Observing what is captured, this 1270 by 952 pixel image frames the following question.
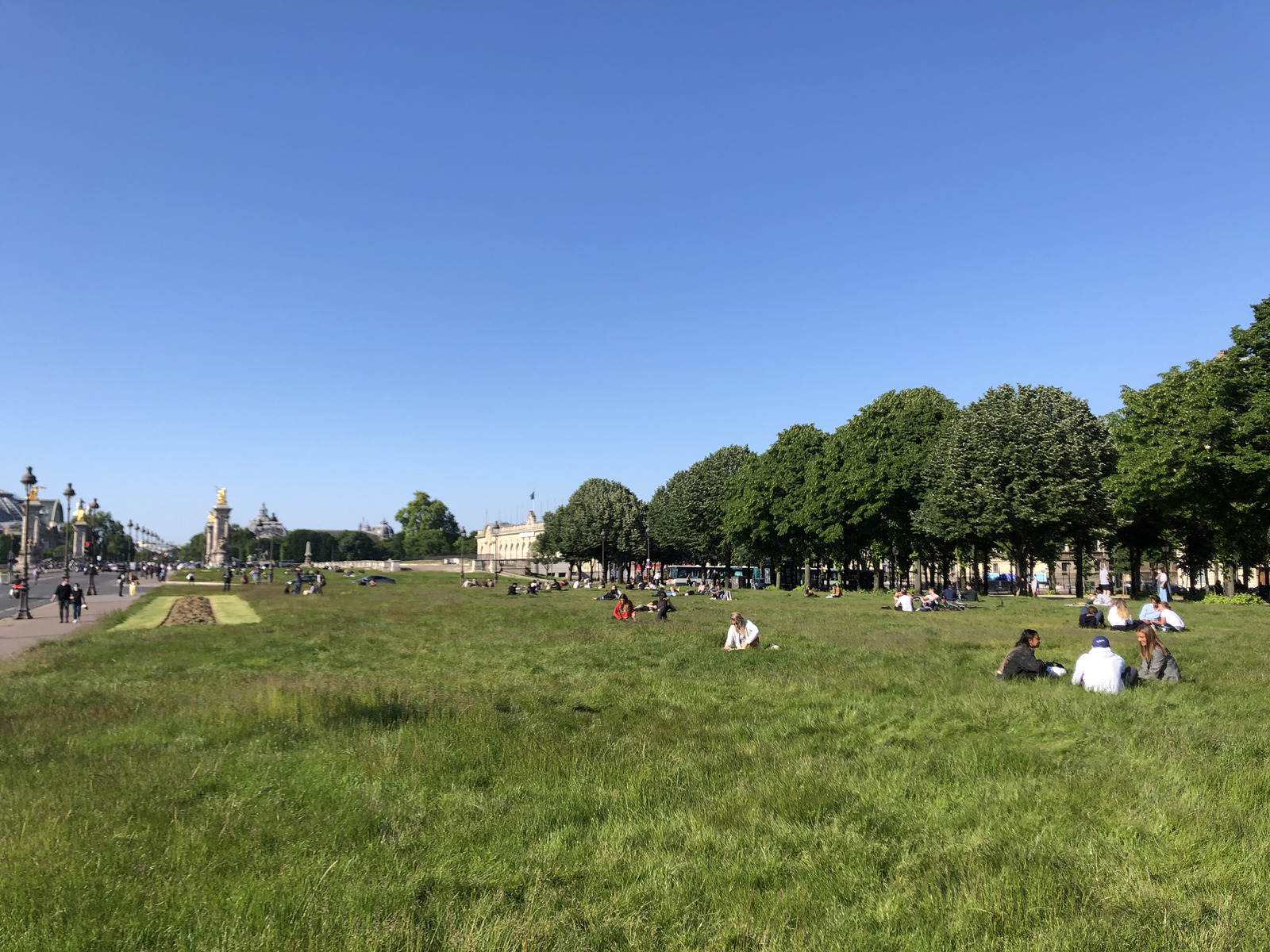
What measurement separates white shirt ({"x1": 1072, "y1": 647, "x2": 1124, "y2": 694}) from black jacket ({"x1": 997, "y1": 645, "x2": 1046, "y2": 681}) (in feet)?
3.38

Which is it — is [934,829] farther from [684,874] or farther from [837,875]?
[684,874]

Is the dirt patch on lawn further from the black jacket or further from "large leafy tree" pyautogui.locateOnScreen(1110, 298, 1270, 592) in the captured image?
"large leafy tree" pyautogui.locateOnScreen(1110, 298, 1270, 592)

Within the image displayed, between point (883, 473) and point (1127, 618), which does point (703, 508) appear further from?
point (1127, 618)

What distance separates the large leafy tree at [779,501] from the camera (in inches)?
2864

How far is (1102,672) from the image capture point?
13266 millimetres

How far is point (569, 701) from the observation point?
543 inches

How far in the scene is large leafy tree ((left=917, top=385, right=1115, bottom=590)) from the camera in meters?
49.8

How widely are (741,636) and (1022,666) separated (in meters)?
7.97

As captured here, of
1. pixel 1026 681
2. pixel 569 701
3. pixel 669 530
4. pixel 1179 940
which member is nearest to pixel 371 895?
pixel 1179 940

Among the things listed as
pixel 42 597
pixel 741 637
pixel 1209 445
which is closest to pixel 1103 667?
pixel 741 637

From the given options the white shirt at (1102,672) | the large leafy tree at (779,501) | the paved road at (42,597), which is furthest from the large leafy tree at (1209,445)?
the paved road at (42,597)

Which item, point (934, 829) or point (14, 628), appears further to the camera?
point (14, 628)

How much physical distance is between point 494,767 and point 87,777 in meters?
4.25

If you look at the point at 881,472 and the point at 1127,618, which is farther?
the point at 881,472
